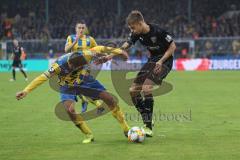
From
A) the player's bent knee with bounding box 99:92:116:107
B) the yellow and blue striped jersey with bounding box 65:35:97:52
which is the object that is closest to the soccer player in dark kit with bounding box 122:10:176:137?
the player's bent knee with bounding box 99:92:116:107

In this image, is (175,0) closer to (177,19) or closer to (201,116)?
(177,19)

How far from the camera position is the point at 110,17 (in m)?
44.8

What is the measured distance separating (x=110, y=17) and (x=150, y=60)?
33.7 metres

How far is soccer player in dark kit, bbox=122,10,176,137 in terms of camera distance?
10.8 meters

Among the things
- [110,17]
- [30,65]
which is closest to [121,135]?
[30,65]

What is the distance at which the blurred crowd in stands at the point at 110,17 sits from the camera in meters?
42.5

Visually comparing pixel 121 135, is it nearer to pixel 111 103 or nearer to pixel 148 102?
pixel 148 102

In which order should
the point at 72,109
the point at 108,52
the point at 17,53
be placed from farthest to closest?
1. the point at 17,53
2. the point at 108,52
3. the point at 72,109

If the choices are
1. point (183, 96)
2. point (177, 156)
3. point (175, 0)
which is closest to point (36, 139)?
point (177, 156)

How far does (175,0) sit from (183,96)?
1067 inches

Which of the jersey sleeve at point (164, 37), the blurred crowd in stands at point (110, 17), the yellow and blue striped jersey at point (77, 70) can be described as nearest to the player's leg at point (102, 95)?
the yellow and blue striped jersey at point (77, 70)

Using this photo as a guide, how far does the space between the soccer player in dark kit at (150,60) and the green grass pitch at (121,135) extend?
64cm

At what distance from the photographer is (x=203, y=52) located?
127 feet

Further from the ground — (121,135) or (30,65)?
(121,135)
